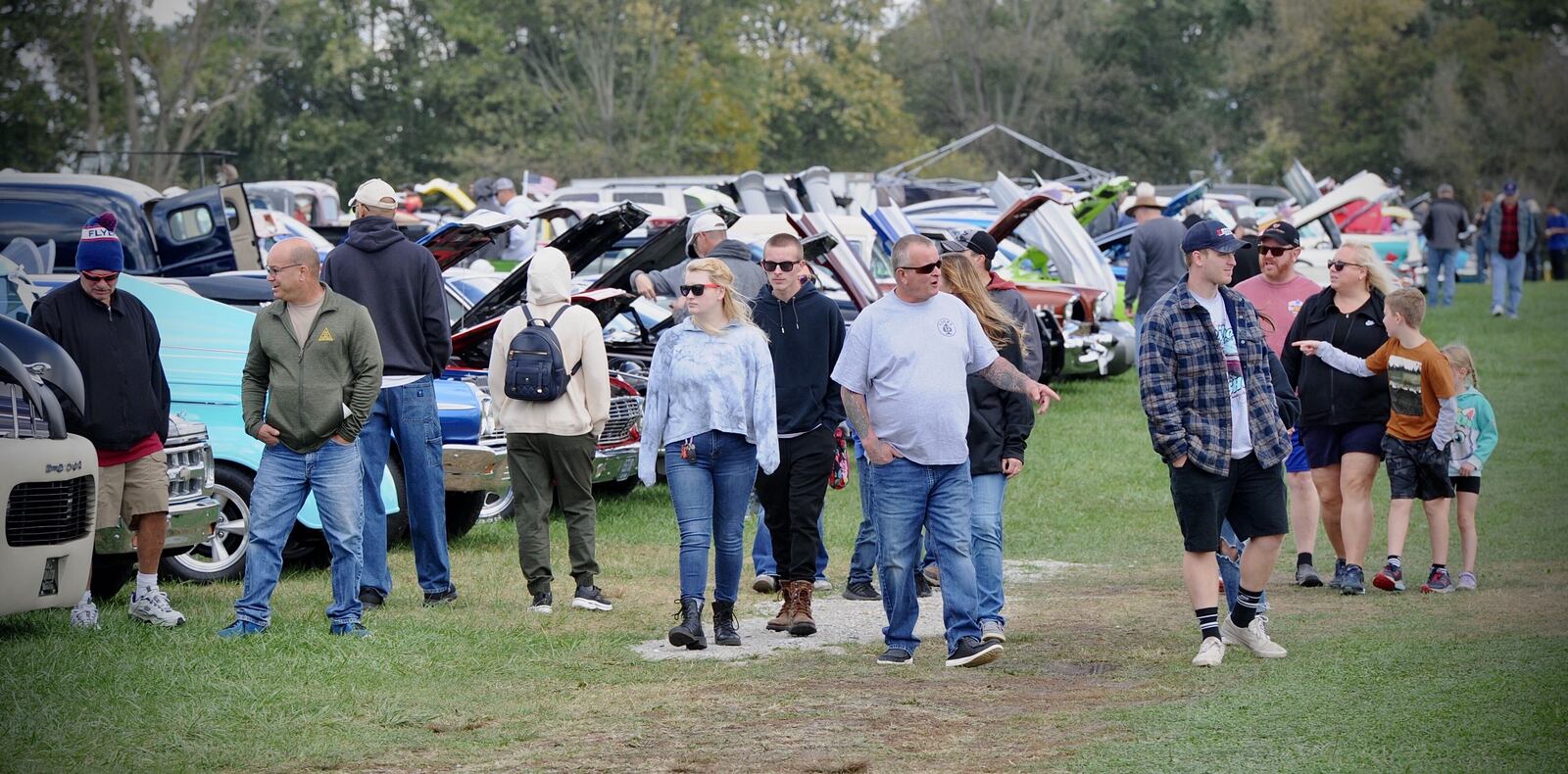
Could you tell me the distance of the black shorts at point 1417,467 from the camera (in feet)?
31.3

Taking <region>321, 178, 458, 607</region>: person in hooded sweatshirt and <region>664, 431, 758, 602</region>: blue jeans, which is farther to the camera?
<region>321, 178, 458, 607</region>: person in hooded sweatshirt

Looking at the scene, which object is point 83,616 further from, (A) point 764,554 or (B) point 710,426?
(A) point 764,554

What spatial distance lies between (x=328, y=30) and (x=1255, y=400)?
162ft

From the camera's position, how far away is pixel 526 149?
164ft

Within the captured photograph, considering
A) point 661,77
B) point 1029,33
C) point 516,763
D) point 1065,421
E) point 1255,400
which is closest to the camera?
point 516,763

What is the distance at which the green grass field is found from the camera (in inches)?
239

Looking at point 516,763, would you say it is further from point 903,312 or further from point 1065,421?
point 1065,421

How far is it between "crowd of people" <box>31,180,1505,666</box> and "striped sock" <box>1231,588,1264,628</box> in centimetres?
1

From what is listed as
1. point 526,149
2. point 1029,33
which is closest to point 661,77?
point 526,149

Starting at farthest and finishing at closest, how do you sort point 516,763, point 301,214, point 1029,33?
point 1029,33, point 301,214, point 516,763

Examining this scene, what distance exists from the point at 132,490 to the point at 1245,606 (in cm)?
499

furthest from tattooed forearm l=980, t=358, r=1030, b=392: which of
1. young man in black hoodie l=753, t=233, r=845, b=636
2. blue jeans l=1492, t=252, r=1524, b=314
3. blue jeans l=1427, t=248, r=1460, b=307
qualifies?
blue jeans l=1427, t=248, r=1460, b=307

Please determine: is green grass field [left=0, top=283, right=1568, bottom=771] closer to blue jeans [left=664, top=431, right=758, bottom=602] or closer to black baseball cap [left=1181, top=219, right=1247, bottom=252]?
blue jeans [left=664, top=431, right=758, bottom=602]

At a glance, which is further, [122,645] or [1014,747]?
[122,645]
